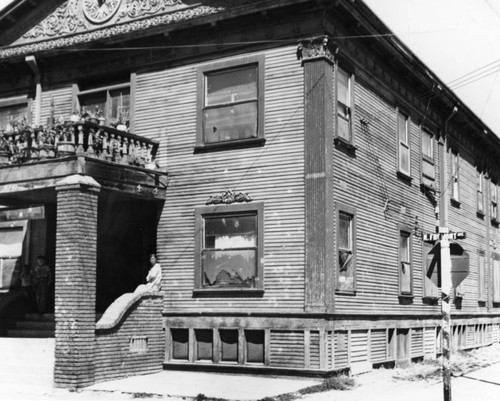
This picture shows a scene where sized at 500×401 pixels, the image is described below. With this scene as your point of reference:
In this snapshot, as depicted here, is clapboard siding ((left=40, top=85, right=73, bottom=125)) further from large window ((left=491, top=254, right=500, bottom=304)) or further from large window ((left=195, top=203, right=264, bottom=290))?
large window ((left=491, top=254, right=500, bottom=304))

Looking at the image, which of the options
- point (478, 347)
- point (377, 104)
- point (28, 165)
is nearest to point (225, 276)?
point (28, 165)

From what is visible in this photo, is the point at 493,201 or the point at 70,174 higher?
the point at 493,201

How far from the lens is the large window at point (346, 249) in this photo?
59.4 ft

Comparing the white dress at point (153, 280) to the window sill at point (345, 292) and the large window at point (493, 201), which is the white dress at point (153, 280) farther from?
the large window at point (493, 201)

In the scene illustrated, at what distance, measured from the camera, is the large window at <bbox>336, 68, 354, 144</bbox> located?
18766mm

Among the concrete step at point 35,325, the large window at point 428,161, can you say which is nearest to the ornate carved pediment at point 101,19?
the concrete step at point 35,325

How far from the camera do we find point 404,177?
2258cm

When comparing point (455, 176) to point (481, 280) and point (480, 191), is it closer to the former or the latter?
point (480, 191)

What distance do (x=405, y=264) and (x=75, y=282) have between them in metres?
10.1

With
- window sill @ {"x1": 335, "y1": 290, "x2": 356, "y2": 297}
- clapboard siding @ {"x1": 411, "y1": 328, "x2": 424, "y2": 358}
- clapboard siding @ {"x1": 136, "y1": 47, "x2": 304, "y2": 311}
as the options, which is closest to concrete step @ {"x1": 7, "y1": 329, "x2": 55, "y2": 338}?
clapboard siding @ {"x1": 136, "y1": 47, "x2": 304, "y2": 311}

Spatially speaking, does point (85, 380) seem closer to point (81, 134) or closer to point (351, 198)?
point (81, 134)

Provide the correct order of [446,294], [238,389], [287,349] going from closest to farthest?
[446,294], [238,389], [287,349]

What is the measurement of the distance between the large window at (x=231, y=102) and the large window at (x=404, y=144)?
5.72m

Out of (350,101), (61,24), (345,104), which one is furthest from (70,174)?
(350,101)
